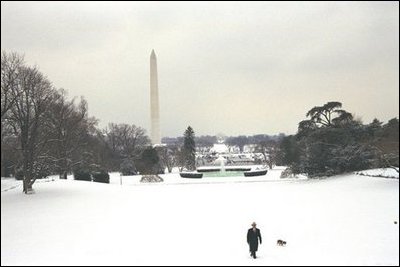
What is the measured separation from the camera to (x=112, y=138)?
4794 centimetres

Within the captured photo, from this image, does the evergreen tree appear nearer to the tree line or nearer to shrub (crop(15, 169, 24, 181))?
the tree line

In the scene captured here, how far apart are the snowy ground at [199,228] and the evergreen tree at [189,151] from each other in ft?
70.1

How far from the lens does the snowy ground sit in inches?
421

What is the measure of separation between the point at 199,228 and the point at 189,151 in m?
32.0

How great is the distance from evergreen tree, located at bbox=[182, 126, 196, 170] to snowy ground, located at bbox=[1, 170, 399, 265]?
21356 mm

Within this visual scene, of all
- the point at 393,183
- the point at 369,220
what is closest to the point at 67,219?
the point at 369,220

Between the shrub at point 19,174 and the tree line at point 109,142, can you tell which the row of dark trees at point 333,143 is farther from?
the shrub at point 19,174

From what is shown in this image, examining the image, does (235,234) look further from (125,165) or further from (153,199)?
(125,165)

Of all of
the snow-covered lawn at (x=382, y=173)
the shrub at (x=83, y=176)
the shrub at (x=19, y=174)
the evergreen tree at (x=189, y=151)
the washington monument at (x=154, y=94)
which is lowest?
the snow-covered lawn at (x=382, y=173)

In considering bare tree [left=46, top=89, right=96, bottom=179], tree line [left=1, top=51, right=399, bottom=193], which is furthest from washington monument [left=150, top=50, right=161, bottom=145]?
bare tree [left=46, top=89, right=96, bottom=179]

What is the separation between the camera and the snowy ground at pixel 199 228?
1070 centimetres

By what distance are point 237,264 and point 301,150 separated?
89.7 ft

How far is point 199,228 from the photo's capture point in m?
14.8

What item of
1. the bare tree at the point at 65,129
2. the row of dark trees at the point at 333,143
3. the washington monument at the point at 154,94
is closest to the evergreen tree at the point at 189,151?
the washington monument at the point at 154,94
